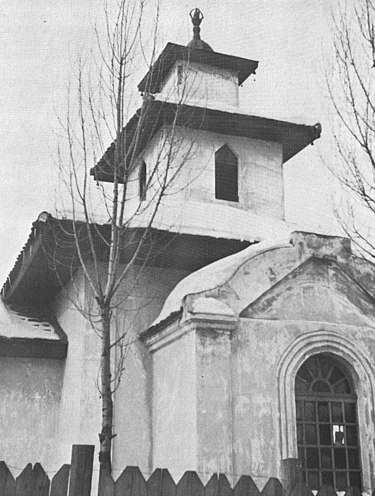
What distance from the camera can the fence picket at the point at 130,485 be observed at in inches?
195

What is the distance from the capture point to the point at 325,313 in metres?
9.80

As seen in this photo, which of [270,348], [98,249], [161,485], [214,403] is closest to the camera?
[161,485]

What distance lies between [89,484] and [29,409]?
6.90 metres

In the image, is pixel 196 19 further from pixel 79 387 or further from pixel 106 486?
pixel 106 486

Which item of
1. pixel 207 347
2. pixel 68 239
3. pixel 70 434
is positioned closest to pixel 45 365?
pixel 70 434

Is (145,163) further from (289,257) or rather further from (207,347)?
(207,347)

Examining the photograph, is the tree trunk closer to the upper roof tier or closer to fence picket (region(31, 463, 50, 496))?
fence picket (region(31, 463, 50, 496))

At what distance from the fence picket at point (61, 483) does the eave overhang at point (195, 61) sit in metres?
10.8

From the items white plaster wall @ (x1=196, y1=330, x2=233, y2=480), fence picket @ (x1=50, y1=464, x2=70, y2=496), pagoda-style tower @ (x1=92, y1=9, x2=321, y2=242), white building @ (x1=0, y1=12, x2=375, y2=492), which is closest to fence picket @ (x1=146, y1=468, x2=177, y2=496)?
fence picket @ (x1=50, y1=464, x2=70, y2=496)

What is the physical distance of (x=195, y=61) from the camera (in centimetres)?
1505

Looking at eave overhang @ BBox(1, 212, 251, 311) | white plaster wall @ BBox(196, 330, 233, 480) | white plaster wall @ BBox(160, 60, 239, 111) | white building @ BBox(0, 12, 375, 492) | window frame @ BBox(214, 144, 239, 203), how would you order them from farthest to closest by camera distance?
1. white plaster wall @ BBox(160, 60, 239, 111)
2. window frame @ BBox(214, 144, 239, 203)
3. eave overhang @ BBox(1, 212, 251, 311)
4. white building @ BBox(0, 12, 375, 492)
5. white plaster wall @ BBox(196, 330, 233, 480)

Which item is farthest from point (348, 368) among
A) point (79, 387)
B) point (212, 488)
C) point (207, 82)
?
point (207, 82)

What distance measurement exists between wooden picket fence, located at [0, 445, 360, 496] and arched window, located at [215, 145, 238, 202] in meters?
8.84

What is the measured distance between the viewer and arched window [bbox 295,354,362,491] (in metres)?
9.12
